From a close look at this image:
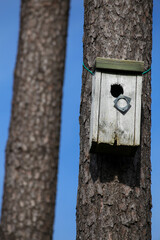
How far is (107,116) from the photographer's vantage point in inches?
159

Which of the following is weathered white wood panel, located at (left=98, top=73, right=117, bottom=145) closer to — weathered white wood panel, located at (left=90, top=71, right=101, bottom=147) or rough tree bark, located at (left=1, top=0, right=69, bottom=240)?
weathered white wood panel, located at (left=90, top=71, right=101, bottom=147)

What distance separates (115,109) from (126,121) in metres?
0.14

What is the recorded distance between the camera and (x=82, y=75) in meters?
4.66

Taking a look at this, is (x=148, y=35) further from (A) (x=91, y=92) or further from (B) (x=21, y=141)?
(B) (x=21, y=141)

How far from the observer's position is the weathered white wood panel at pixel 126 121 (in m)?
4.04

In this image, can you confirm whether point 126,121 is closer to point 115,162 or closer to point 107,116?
point 107,116

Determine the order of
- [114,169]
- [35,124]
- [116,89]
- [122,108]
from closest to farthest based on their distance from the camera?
[35,124], [122,108], [114,169], [116,89]

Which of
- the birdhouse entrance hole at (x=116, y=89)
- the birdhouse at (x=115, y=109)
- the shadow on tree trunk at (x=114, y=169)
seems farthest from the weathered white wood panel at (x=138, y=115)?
the shadow on tree trunk at (x=114, y=169)

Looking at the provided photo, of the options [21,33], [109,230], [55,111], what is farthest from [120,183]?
[21,33]

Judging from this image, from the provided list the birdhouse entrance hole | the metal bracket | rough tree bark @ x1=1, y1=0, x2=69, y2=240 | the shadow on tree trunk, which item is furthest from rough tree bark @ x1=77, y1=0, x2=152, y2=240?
rough tree bark @ x1=1, y1=0, x2=69, y2=240

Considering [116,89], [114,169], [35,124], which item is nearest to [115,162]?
[114,169]

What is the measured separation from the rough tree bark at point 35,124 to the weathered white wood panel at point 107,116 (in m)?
1.01

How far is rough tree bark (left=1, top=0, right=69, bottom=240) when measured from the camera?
2.96 meters

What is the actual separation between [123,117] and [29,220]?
1.47 meters
